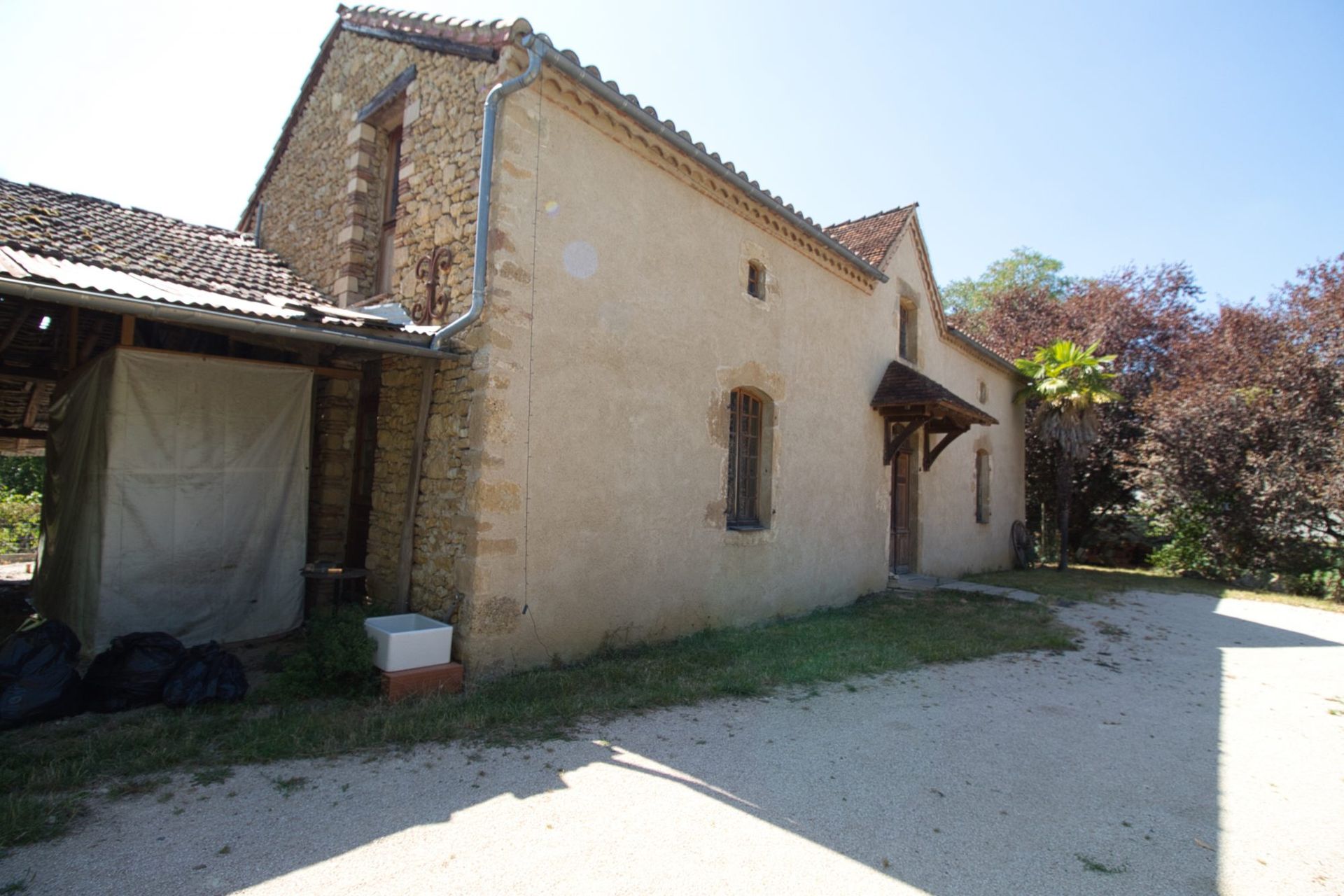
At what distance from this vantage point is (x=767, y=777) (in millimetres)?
3787

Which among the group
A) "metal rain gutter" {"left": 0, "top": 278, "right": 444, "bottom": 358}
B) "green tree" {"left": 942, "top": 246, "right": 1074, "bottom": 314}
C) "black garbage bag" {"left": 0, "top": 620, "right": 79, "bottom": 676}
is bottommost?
"black garbage bag" {"left": 0, "top": 620, "right": 79, "bottom": 676}

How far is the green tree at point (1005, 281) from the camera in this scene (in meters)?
26.3

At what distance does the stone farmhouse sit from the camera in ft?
17.5

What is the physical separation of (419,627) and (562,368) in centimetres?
227

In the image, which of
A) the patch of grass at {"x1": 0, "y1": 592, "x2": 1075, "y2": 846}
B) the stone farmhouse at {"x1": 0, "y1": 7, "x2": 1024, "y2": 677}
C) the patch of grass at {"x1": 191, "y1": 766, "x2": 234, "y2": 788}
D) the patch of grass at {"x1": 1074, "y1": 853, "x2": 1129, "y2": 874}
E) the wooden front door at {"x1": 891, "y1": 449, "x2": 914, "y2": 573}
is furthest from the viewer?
the wooden front door at {"x1": 891, "y1": 449, "x2": 914, "y2": 573}

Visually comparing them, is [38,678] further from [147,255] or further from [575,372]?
[147,255]

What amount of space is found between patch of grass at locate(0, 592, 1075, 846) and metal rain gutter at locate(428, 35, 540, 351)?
2.65 meters

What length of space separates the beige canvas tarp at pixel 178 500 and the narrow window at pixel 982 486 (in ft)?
41.3

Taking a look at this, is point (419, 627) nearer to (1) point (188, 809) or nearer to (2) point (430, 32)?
(1) point (188, 809)

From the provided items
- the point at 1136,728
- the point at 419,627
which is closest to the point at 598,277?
the point at 419,627

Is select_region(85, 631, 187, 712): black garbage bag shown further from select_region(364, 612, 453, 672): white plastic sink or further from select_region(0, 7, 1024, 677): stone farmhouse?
select_region(0, 7, 1024, 677): stone farmhouse

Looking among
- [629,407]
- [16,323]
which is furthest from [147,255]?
[629,407]

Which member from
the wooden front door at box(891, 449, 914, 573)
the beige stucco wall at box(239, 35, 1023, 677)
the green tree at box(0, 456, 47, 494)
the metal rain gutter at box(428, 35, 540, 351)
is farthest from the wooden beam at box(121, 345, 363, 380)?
the green tree at box(0, 456, 47, 494)

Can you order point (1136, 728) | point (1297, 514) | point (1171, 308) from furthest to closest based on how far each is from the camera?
point (1171, 308)
point (1297, 514)
point (1136, 728)
